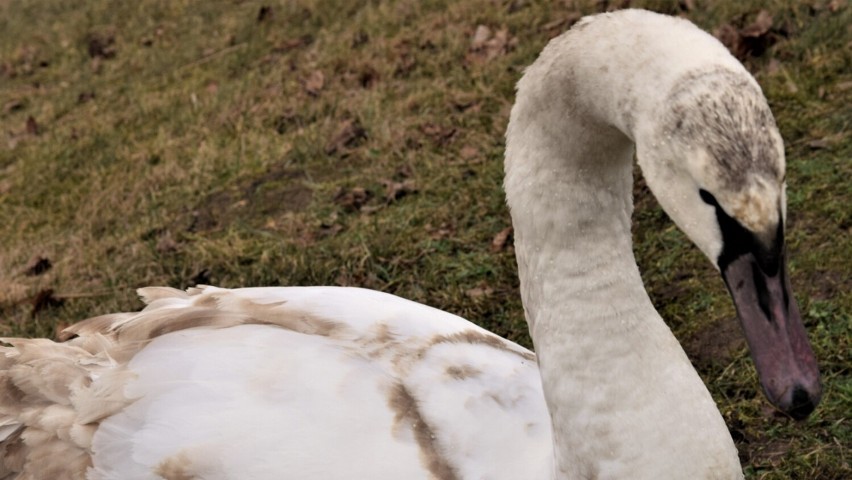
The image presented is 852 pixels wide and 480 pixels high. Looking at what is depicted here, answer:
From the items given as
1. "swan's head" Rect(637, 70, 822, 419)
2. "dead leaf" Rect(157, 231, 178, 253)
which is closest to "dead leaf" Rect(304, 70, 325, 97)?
"dead leaf" Rect(157, 231, 178, 253)

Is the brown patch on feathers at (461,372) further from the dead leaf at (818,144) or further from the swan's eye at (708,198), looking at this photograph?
the dead leaf at (818,144)

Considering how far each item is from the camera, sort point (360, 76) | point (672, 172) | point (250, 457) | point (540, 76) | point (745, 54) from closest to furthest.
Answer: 1. point (672, 172)
2. point (540, 76)
3. point (250, 457)
4. point (745, 54)
5. point (360, 76)

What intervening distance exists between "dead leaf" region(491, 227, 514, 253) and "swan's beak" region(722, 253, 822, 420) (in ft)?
8.85

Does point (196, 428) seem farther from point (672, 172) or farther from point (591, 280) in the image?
point (672, 172)

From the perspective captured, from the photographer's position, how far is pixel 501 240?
467 centimetres

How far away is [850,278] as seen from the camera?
380 cm

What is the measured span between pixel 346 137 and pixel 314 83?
3.11ft

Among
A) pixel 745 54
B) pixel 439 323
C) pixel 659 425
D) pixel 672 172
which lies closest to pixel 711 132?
pixel 672 172

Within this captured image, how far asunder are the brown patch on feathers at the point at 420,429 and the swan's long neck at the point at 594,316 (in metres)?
0.27

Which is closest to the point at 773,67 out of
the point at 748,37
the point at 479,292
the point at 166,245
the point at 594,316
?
the point at 748,37

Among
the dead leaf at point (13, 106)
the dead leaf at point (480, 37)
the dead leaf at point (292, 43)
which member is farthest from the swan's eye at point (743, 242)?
the dead leaf at point (13, 106)

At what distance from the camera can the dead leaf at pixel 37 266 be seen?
5418mm

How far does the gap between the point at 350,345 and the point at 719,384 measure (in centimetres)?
145

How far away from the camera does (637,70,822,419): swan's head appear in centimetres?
178
